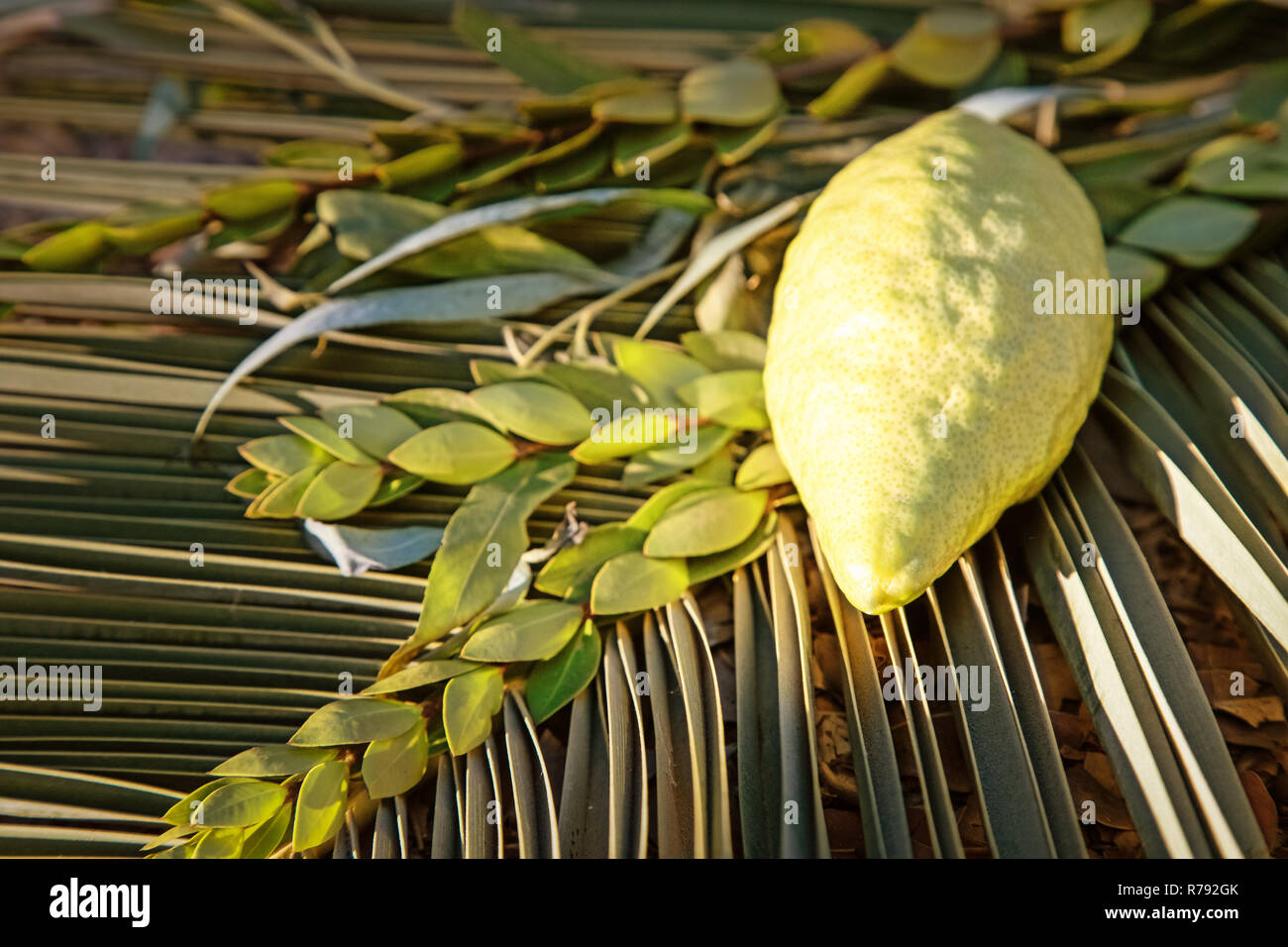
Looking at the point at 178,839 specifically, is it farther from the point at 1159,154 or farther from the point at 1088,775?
the point at 1159,154

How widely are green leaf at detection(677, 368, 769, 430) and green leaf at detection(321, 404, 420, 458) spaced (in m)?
0.24

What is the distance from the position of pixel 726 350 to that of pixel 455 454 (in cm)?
26

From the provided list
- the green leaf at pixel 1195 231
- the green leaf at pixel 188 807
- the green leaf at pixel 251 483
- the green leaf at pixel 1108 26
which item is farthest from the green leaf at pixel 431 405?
the green leaf at pixel 1108 26

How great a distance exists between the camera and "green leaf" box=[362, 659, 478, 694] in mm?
678

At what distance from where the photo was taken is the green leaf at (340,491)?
2.56ft

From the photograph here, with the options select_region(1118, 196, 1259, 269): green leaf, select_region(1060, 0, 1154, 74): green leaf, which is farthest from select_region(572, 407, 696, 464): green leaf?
select_region(1060, 0, 1154, 74): green leaf

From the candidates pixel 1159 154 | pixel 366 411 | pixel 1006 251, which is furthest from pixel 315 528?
pixel 1159 154

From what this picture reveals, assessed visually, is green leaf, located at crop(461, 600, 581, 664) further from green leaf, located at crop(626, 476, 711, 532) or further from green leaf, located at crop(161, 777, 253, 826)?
green leaf, located at crop(161, 777, 253, 826)

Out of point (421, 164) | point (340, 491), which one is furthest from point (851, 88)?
point (340, 491)

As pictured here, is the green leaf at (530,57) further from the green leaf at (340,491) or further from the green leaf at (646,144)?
the green leaf at (340,491)

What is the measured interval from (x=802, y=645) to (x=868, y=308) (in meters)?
0.25

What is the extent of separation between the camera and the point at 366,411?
2.68 ft

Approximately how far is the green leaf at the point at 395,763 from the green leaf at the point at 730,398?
34 cm

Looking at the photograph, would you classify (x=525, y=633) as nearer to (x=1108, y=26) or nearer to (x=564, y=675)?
(x=564, y=675)
